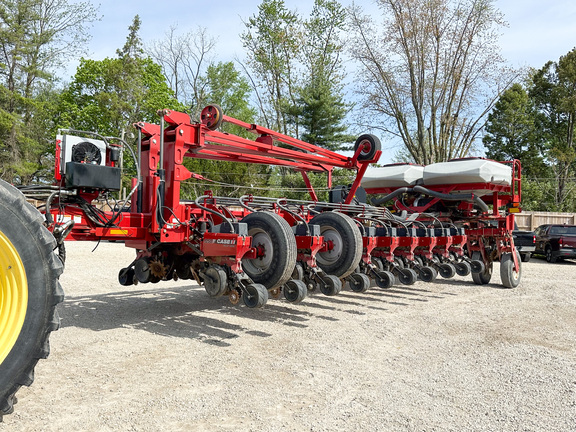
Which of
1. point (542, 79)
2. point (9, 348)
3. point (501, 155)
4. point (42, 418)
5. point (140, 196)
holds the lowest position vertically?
point (42, 418)

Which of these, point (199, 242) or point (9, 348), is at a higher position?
point (199, 242)

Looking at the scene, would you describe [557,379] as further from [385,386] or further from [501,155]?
[501,155]

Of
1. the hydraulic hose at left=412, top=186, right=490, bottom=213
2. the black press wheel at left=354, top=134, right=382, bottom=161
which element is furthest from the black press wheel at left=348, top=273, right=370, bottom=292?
the hydraulic hose at left=412, top=186, right=490, bottom=213

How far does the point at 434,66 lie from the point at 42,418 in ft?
79.8

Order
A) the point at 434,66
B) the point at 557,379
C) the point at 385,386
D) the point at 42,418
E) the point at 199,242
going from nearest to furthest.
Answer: the point at 42,418 < the point at 385,386 < the point at 557,379 < the point at 199,242 < the point at 434,66

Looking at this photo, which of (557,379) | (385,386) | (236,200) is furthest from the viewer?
A: (236,200)

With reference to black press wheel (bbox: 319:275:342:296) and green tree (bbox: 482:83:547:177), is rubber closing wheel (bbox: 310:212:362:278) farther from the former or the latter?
green tree (bbox: 482:83:547:177)

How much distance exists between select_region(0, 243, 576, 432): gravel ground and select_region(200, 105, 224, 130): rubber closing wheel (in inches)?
97.1

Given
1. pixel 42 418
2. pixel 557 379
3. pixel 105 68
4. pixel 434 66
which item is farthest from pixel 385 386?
pixel 105 68

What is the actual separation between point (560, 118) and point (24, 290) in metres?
39.0

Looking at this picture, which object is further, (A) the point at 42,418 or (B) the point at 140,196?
(B) the point at 140,196

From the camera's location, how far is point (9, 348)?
8.64 ft

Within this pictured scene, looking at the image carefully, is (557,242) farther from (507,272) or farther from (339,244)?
(339,244)

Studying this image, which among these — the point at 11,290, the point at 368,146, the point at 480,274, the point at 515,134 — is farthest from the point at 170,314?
the point at 515,134
